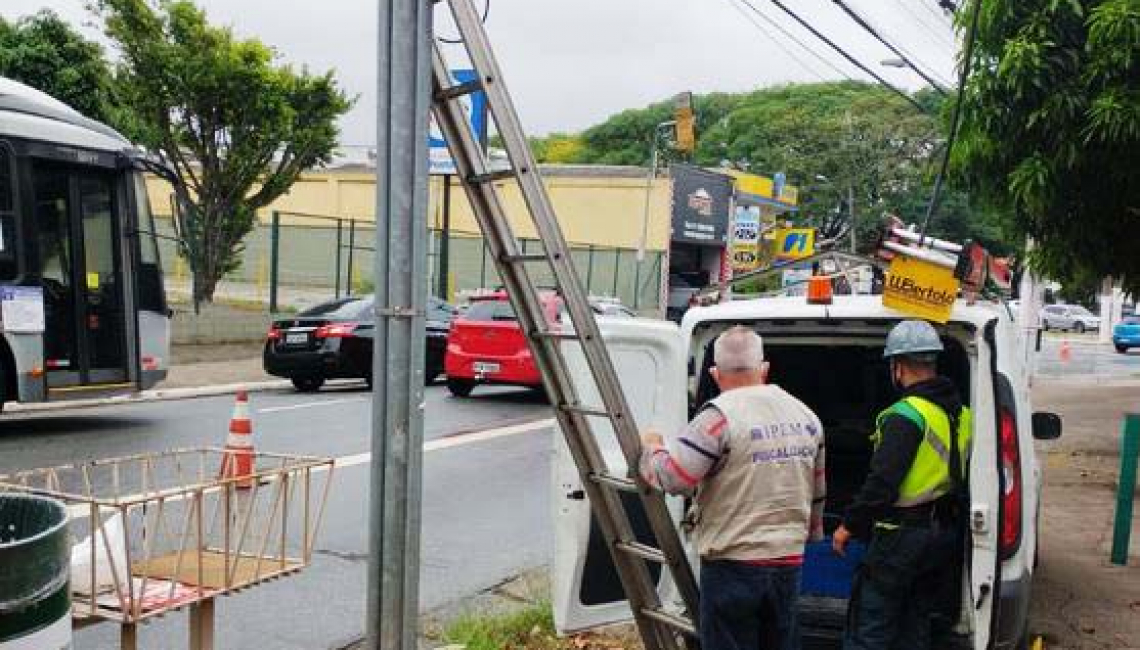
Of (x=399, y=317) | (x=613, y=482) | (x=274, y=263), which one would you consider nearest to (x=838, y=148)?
(x=274, y=263)

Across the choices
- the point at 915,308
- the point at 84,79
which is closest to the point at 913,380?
the point at 915,308

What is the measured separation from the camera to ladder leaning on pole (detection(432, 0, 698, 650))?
346cm

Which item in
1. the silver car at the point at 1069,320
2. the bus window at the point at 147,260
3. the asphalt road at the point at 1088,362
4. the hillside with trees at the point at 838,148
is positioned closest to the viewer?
the bus window at the point at 147,260

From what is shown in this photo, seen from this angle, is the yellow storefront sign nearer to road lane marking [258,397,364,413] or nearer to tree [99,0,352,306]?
tree [99,0,352,306]

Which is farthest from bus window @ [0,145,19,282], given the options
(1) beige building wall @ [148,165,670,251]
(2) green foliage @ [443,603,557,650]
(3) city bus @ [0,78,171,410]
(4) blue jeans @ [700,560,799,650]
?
(1) beige building wall @ [148,165,670,251]

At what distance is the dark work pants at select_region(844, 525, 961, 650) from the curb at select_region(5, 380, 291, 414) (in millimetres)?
10453

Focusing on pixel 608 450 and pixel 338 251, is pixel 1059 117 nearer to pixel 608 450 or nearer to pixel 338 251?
pixel 608 450

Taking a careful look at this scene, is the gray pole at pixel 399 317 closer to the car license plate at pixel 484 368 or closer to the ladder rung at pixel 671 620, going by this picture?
Answer: the ladder rung at pixel 671 620

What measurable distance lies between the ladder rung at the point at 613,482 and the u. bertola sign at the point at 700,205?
34.3m

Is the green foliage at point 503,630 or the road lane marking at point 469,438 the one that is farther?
the road lane marking at point 469,438

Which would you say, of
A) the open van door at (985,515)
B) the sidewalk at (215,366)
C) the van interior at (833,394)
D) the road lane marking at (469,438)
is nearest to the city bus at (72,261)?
the road lane marking at (469,438)

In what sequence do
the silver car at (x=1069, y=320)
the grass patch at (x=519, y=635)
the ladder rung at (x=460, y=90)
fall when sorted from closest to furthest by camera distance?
the ladder rung at (x=460, y=90) → the grass patch at (x=519, y=635) → the silver car at (x=1069, y=320)

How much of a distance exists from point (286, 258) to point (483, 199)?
21190mm

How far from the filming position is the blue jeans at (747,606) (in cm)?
371
